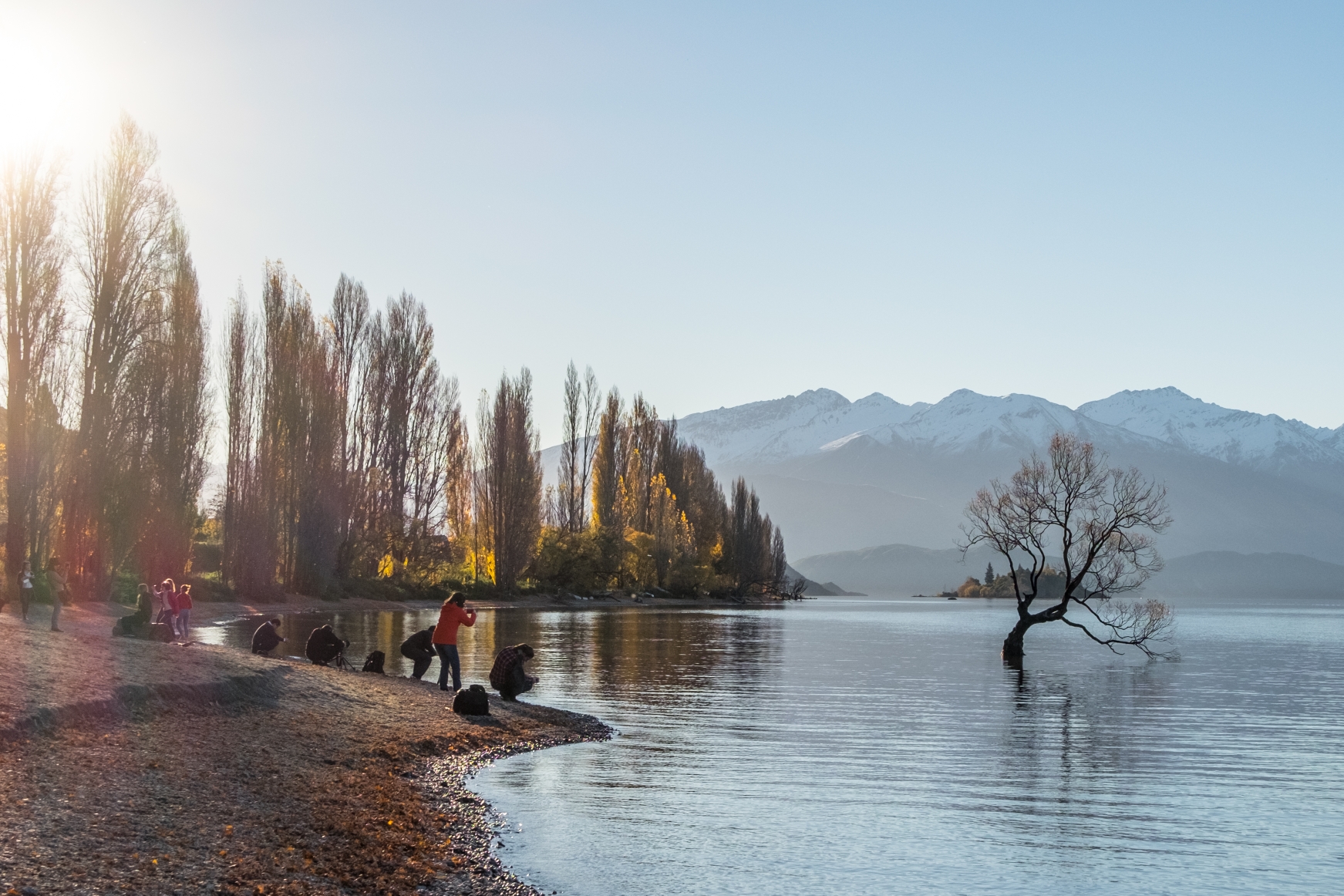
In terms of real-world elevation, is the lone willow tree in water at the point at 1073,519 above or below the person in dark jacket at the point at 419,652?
above

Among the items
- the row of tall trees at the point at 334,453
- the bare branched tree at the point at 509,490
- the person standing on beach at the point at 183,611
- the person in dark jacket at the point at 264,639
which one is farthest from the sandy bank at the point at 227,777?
the bare branched tree at the point at 509,490

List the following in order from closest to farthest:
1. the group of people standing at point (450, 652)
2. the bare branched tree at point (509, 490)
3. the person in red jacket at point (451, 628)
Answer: the person in red jacket at point (451, 628), the group of people standing at point (450, 652), the bare branched tree at point (509, 490)

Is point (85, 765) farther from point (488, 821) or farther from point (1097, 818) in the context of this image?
point (1097, 818)

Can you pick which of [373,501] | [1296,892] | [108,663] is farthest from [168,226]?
[1296,892]

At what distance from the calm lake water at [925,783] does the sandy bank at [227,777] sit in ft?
Answer: 3.23

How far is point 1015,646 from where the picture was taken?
4228 centimetres

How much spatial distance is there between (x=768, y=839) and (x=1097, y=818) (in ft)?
15.1

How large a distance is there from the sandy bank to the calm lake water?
985mm

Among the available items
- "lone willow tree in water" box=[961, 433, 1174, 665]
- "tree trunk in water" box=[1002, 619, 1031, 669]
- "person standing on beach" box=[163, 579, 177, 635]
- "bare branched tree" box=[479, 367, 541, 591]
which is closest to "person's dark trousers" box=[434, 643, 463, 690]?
"person standing on beach" box=[163, 579, 177, 635]

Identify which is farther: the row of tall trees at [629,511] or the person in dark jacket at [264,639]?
the row of tall trees at [629,511]

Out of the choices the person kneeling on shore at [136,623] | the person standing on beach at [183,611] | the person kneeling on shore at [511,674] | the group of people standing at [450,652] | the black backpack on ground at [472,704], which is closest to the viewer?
the black backpack on ground at [472,704]

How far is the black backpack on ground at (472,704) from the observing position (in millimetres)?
20875

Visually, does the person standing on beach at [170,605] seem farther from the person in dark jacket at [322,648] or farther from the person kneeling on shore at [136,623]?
the person in dark jacket at [322,648]

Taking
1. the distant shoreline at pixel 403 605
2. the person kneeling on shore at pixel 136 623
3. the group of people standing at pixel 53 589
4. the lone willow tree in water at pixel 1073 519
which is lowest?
the distant shoreline at pixel 403 605
